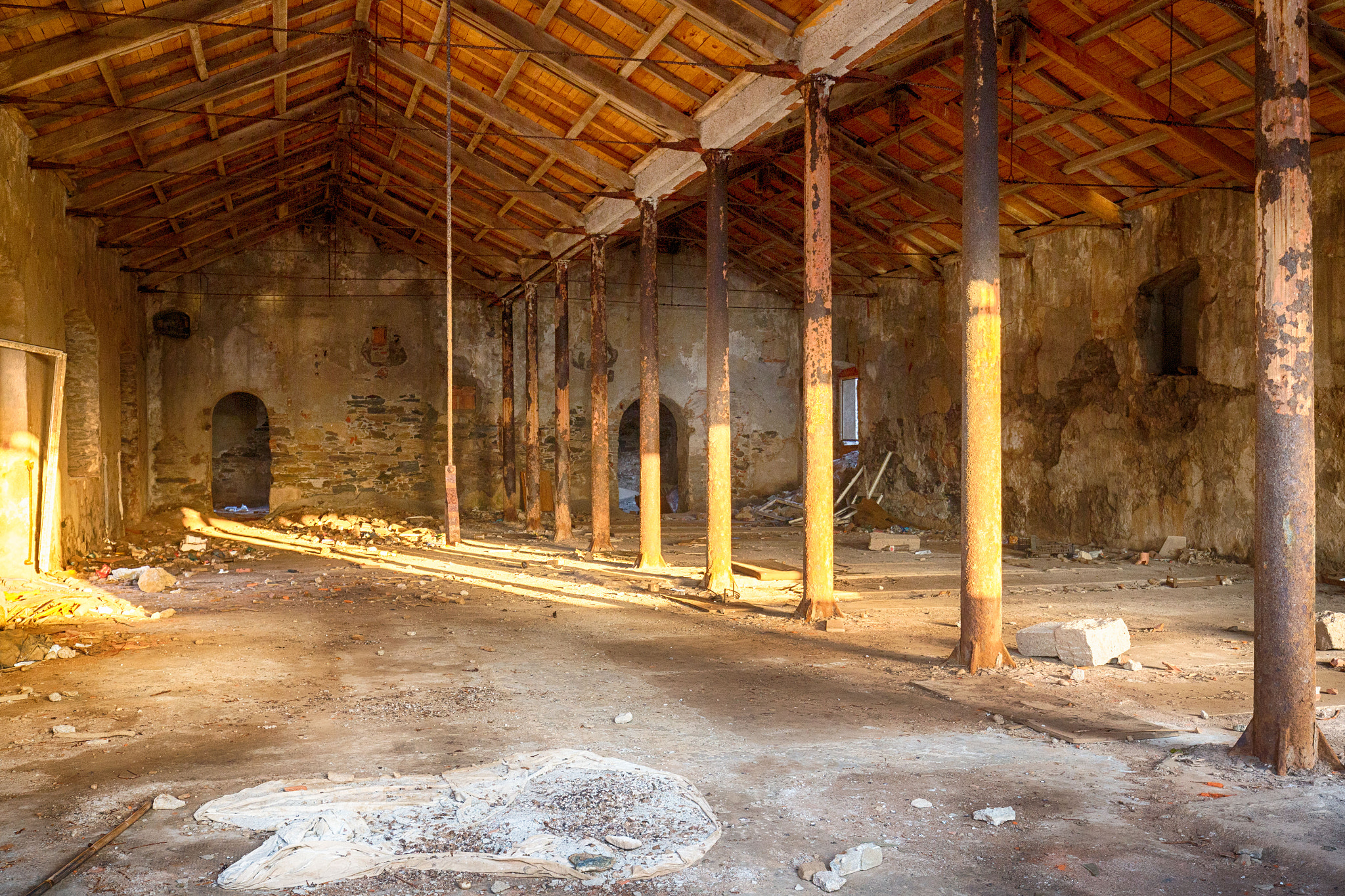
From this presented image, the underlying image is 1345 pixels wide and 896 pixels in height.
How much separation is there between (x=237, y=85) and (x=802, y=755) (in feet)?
31.3

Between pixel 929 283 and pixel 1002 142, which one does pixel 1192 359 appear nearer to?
pixel 1002 142

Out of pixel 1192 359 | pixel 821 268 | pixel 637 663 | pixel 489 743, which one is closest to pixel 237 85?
pixel 821 268

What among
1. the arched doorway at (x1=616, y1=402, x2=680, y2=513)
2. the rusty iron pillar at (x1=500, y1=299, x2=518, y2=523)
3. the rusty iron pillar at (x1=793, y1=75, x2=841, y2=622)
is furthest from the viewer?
the arched doorway at (x1=616, y1=402, x2=680, y2=513)

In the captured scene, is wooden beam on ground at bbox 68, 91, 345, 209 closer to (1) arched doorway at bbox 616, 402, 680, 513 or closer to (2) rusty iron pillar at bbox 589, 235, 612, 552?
(2) rusty iron pillar at bbox 589, 235, 612, 552

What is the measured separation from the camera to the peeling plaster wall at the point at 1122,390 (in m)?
9.66

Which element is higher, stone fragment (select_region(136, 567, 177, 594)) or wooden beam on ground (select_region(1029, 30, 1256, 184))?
wooden beam on ground (select_region(1029, 30, 1256, 184))

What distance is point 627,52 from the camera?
30.8 ft

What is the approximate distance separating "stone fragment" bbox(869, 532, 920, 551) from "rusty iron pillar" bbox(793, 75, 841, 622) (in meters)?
5.50

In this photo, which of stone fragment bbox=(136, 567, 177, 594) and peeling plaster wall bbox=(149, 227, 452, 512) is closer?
stone fragment bbox=(136, 567, 177, 594)

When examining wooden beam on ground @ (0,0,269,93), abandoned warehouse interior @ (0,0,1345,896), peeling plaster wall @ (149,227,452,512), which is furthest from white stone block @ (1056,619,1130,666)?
peeling plaster wall @ (149,227,452,512)

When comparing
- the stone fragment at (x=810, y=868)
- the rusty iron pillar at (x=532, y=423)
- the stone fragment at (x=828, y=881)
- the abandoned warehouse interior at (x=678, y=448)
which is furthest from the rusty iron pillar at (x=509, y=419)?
the stone fragment at (x=828, y=881)

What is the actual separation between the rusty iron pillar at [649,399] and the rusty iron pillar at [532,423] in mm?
4724

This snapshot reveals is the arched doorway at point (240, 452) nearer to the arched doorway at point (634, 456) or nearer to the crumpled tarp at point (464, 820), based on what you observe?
the arched doorway at point (634, 456)

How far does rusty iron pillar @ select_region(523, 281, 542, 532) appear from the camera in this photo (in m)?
16.2
